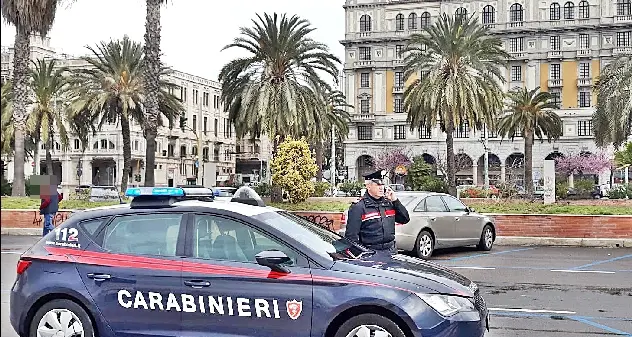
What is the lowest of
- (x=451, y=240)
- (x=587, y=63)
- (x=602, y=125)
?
(x=451, y=240)

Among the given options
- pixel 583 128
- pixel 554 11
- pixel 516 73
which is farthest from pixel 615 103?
pixel 554 11

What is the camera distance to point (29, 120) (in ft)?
109

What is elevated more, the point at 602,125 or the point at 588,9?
the point at 588,9

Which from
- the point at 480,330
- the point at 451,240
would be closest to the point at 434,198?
the point at 451,240

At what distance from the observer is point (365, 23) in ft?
286

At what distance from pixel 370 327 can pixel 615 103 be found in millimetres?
25891

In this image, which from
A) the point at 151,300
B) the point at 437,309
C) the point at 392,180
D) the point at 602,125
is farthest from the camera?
the point at 392,180

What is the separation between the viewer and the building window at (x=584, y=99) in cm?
8212

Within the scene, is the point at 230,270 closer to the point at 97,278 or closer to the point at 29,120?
the point at 97,278

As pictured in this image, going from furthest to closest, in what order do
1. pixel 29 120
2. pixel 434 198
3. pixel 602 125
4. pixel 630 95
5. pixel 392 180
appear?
pixel 392 180 → pixel 29 120 → pixel 602 125 → pixel 630 95 → pixel 434 198

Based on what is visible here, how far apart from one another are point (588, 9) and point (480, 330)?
83.6 metres

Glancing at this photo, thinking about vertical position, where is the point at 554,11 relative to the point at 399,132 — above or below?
above

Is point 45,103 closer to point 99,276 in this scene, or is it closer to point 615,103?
point 615,103

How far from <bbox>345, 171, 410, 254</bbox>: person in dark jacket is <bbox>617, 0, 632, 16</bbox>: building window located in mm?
81248
